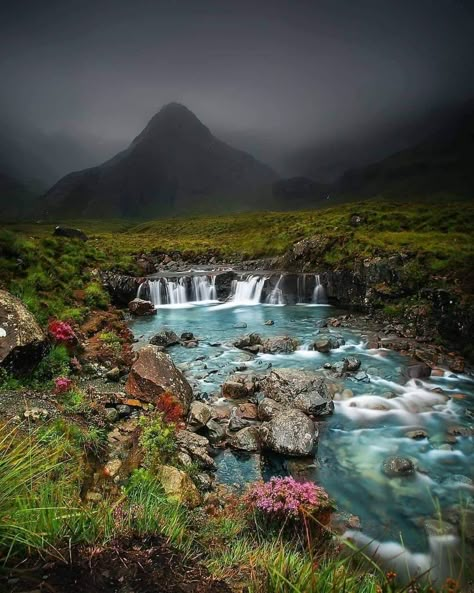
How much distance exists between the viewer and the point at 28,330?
8.88m

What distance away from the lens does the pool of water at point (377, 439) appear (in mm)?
7383

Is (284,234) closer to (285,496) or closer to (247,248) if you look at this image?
(247,248)

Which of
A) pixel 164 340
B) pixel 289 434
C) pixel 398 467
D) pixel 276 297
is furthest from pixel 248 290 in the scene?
pixel 398 467

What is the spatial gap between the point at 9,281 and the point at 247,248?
43.4 metres

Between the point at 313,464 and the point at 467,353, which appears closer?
the point at 313,464

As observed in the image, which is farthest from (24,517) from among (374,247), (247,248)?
(247,248)

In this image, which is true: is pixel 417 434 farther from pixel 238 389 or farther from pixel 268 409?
pixel 238 389

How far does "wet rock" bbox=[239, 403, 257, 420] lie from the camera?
10.3 metres

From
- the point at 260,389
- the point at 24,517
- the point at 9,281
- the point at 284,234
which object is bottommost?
the point at 260,389

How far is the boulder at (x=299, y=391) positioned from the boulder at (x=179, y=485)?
5.06m

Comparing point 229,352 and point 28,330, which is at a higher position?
point 28,330

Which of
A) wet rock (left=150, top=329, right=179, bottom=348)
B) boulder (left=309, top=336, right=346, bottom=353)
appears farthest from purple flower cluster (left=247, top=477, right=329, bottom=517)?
wet rock (left=150, top=329, right=179, bottom=348)

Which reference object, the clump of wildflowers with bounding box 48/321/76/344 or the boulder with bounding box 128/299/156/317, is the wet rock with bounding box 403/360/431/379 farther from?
the boulder with bounding box 128/299/156/317

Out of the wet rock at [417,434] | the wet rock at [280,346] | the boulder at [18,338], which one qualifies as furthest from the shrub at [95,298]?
the wet rock at [417,434]
